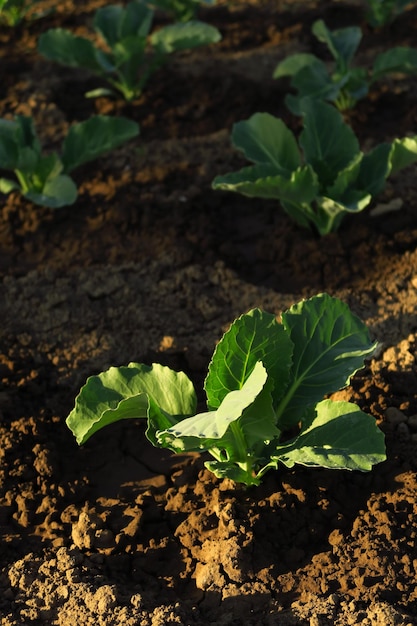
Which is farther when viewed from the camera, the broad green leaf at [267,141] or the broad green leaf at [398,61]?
the broad green leaf at [398,61]

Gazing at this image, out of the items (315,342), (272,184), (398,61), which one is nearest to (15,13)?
(398,61)

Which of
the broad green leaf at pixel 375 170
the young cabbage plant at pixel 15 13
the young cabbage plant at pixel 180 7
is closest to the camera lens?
the broad green leaf at pixel 375 170

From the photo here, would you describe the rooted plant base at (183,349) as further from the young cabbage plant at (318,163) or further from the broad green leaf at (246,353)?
the broad green leaf at (246,353)

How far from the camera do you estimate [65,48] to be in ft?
16.0

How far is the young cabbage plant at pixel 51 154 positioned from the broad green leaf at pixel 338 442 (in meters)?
1.85

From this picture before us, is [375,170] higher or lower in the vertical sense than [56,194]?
lower

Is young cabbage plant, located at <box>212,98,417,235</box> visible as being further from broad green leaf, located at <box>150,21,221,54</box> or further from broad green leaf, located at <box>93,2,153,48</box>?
broad green leaf, located at <box>93,2,153,48</box>

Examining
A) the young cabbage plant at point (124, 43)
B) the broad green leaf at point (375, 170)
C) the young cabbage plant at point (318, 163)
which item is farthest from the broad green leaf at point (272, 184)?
the young cabbage plant at point (124, 43)

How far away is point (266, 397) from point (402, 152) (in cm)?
158

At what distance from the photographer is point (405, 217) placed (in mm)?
4062

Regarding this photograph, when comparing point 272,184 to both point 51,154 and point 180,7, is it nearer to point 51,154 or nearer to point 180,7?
point 51,154

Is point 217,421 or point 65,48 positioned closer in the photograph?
point 217,421

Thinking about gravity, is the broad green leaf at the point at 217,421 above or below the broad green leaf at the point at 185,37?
above

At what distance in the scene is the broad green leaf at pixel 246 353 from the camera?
2584 millimetres
